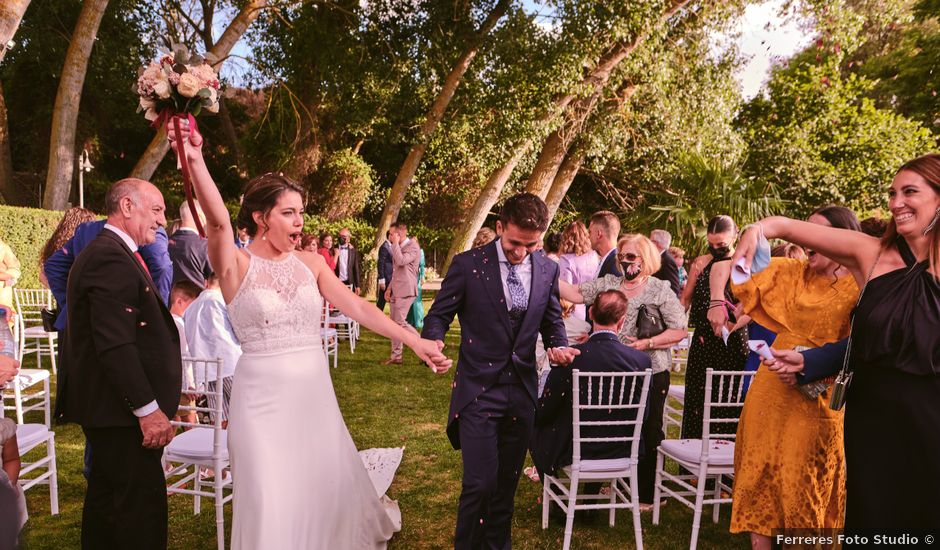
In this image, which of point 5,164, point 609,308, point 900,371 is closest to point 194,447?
point 609,308

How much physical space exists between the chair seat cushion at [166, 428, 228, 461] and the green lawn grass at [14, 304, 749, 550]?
1.94 ft

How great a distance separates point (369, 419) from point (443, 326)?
3.58 meters

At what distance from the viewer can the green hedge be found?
12.4 meters

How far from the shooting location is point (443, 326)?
10.8 feet

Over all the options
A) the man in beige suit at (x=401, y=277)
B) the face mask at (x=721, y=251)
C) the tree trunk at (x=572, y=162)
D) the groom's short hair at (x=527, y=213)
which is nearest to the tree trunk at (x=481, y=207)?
the tree trunk at (x=572, y=162)

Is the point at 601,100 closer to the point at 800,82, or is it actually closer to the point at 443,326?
the point at 800,82

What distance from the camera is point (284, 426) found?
274 cm

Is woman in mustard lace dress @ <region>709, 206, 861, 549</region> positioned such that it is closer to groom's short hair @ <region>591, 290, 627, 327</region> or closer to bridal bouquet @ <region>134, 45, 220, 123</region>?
groom's short hair @ <region>591, 290, 627, 327</region>

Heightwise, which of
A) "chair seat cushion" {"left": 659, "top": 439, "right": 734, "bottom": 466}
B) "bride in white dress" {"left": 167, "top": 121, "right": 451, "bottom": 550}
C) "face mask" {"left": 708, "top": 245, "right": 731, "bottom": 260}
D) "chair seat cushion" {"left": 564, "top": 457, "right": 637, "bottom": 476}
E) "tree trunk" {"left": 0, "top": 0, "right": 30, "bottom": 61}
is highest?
"tree trunk" {"left": 0, "top": 0, "right": 30, "bottom": 61}

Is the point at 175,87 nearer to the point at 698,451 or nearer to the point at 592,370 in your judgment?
the point at 592,370

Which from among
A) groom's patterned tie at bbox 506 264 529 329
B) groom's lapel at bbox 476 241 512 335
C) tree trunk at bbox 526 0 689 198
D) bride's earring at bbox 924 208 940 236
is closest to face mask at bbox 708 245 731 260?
groom's patterned tie at bbox 506 264 529 329

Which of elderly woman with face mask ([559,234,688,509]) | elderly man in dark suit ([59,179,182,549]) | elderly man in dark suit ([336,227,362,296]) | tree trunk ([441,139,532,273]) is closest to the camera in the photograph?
elderly man in dark suit ([59,179,182,549])

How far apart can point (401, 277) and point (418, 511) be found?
5638mm

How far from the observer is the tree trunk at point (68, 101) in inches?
447
